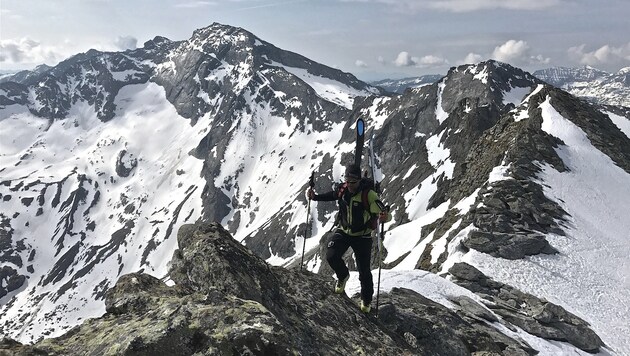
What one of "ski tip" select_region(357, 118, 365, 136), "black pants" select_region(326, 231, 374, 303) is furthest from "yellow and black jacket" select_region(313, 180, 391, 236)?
"ski tip" select_region(357, 118, 365, 136)

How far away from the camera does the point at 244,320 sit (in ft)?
22.7

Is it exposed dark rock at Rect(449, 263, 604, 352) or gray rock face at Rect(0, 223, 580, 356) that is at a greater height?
gray rock face at Rect(0, 223, 580, 356)

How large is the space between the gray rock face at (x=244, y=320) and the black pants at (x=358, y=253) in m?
0.66

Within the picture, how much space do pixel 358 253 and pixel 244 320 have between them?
5.69 m

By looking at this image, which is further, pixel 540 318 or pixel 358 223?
pixel 540 318

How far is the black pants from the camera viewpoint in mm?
11836

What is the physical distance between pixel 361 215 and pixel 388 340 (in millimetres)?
3287

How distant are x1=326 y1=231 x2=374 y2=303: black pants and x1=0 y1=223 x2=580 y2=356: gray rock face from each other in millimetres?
663

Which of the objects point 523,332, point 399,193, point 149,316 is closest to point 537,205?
point 523,332

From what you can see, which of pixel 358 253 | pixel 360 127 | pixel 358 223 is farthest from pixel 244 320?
pixel 360 127

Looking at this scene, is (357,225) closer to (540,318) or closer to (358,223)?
(358,223)

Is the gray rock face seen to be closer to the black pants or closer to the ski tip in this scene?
the black pants

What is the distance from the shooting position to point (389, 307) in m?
12.8

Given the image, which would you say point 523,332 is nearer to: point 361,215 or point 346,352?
point 361,215
